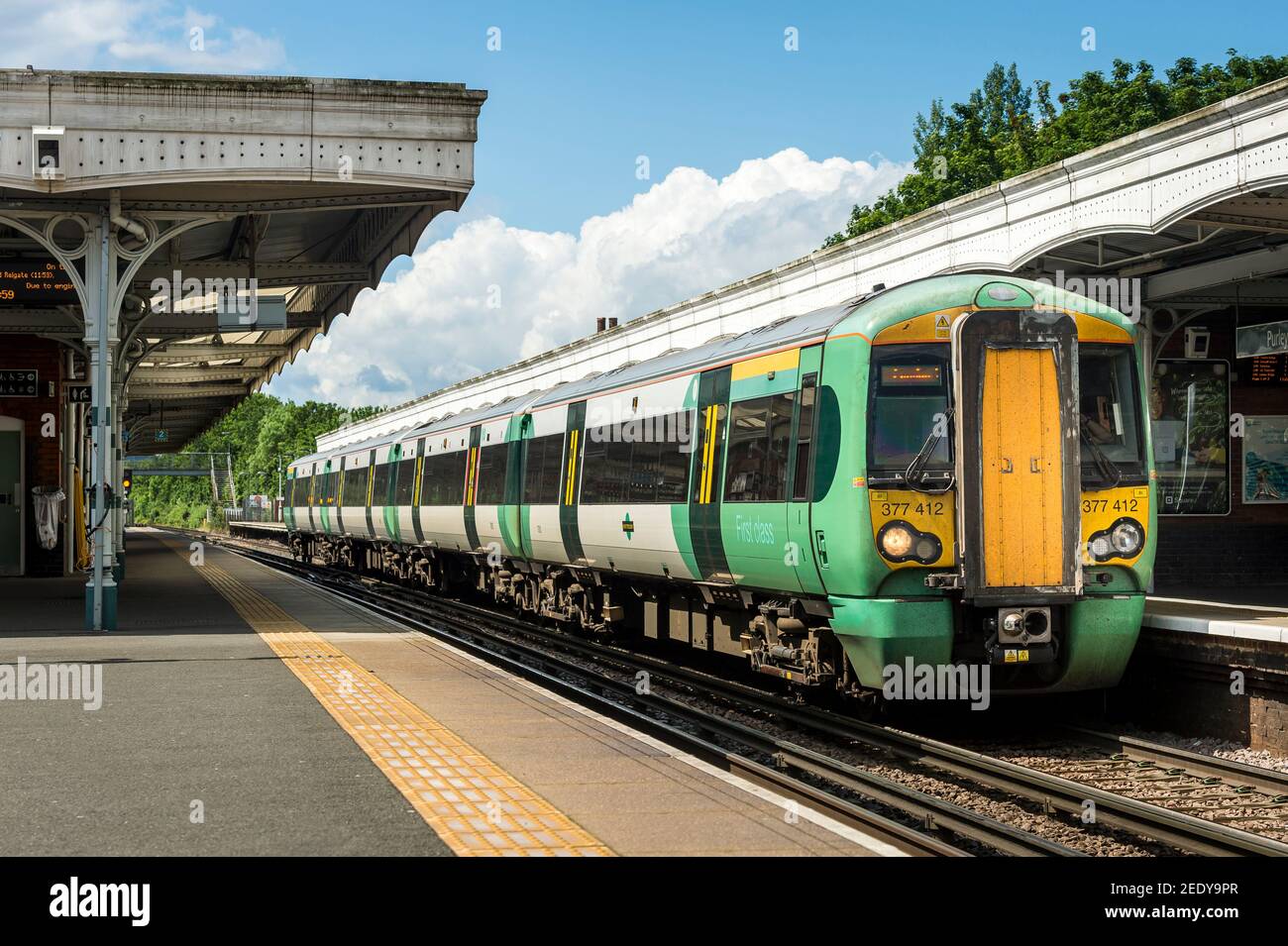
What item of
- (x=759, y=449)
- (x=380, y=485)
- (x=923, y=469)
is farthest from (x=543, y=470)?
(x=380, y=485)

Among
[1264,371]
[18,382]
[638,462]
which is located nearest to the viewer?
[638,462]

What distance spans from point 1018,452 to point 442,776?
14.2 feet

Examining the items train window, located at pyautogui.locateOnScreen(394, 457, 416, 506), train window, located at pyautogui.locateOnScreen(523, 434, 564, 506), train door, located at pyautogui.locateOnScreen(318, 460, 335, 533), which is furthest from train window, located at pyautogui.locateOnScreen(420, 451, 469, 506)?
train door, located at pyautogui.locateOnScreen(318, 460, 335, 533)

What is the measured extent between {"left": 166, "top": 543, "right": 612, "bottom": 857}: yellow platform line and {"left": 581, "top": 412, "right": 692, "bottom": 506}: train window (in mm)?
3068

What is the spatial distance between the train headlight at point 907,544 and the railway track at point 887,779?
3.96 ft

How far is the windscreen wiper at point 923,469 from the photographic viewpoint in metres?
8.91

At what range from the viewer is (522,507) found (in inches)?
683

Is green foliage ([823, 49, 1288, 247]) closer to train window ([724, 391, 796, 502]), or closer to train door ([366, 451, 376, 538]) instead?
train door ([366, 451, 376, 538])

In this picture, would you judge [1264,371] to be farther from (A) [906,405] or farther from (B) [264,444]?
(B) [264,444]

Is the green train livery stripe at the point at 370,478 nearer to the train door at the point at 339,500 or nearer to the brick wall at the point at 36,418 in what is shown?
the train door at the point at 339,500

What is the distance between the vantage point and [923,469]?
8953 mm

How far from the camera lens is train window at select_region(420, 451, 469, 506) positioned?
21047 mm

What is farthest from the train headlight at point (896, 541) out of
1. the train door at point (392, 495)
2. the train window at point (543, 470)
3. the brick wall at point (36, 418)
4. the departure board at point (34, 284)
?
the brick wall at point (36, 418)
